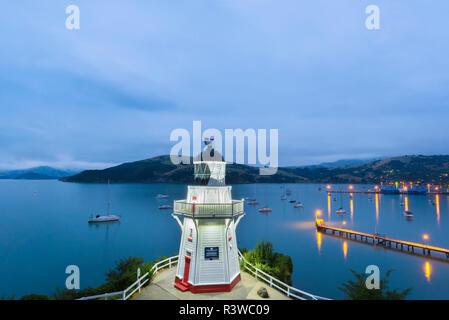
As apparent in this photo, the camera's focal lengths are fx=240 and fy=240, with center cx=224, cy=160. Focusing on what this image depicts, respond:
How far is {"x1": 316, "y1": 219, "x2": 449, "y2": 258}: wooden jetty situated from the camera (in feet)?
139

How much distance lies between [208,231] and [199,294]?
387 cm

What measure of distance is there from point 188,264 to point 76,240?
175 ft

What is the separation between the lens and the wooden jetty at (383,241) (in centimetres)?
4240

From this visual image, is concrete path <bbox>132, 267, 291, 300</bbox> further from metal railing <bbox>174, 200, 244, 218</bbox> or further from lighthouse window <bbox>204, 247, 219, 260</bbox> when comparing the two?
metal railing <bbox>174, 200, 244, 218</bbox>

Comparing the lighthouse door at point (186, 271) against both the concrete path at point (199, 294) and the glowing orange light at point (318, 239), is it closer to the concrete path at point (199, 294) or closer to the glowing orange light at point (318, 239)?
the concrete path at point (199, 294)

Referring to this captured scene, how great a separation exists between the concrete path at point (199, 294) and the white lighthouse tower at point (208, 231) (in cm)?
35

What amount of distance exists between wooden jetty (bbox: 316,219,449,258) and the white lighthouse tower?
43.1 m

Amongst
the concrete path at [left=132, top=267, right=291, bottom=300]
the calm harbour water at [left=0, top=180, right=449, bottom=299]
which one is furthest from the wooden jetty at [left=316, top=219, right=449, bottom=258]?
the concrete path at [left=132, top=267, right=291, bottom=300]

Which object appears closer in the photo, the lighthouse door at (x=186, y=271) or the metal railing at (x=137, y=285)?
the metal railing at (x=137, y=285)

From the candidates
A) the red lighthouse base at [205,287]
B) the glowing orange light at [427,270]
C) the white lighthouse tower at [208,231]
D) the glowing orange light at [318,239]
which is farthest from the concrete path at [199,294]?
the glowing orange light at [318,239]
